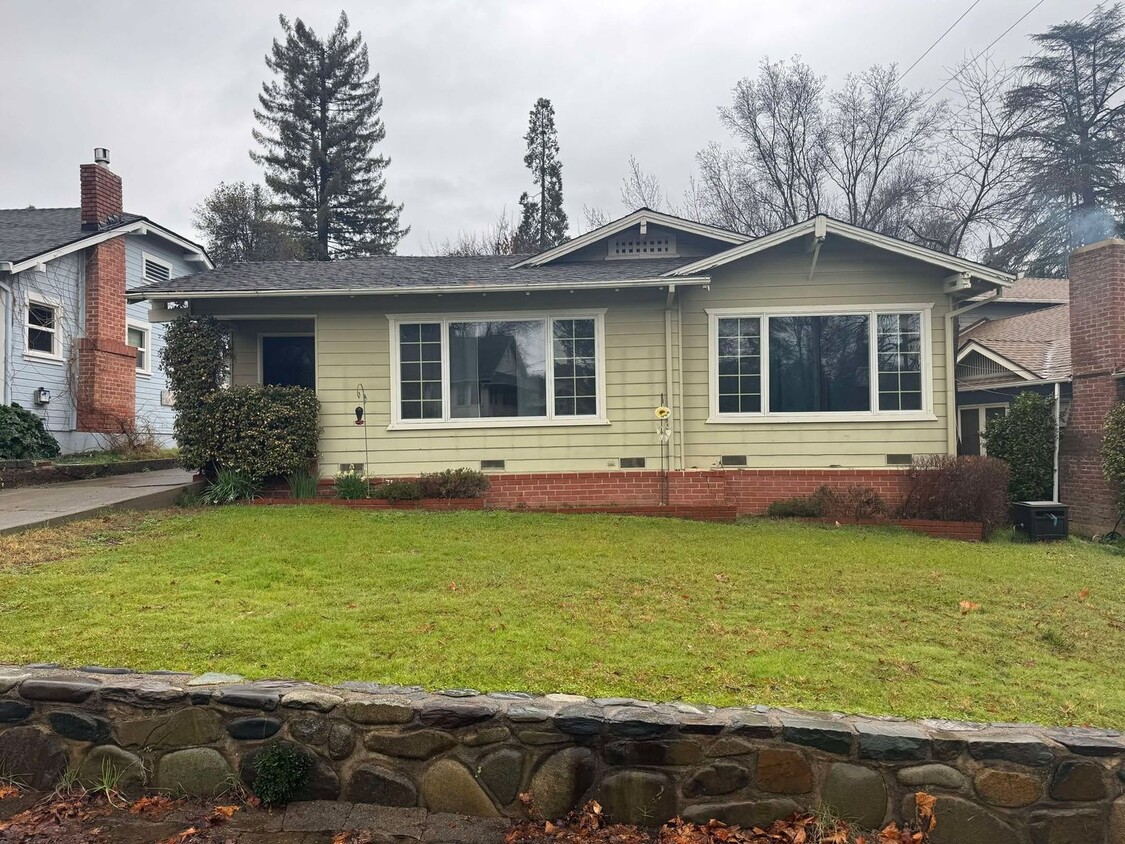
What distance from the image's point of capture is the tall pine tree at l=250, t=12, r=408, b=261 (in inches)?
1304

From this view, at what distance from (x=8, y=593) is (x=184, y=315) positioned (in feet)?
20.3

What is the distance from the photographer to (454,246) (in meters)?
34.7

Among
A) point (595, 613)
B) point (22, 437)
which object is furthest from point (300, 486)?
point (595, 613)

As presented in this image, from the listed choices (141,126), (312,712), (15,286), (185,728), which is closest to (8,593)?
(185,728)

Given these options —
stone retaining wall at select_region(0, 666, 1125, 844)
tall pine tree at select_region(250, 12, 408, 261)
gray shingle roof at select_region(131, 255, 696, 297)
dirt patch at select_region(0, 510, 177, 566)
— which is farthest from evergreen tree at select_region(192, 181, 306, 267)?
stone retaining wall at select_region(0, 666, 1125, 844)

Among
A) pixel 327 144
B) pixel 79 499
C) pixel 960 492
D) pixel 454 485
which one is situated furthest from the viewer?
pixel 327 144

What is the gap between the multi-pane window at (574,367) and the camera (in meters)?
10.1

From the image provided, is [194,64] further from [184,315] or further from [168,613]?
[168,613]

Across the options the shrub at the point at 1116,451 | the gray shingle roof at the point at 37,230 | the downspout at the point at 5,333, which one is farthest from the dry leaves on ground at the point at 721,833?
the gray shingle roof at the point at 37,230

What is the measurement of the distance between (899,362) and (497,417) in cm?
595

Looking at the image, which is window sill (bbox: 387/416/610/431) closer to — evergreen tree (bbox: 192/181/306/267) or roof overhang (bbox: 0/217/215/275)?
roof overhang (bbox: 0/217/215/275)

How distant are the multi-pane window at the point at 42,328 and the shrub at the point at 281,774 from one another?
1484 cm

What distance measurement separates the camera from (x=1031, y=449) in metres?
10.4

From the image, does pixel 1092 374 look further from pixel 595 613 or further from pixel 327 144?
pixel 327 144
